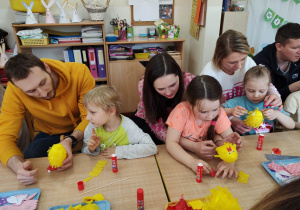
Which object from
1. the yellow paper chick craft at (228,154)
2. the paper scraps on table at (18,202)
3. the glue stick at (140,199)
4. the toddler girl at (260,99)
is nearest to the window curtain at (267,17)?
the toddler girl at (260,99)

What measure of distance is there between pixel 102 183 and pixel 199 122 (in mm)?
719

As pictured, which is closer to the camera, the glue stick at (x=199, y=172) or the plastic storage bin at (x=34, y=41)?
the glue stick at (x=199, y=172)

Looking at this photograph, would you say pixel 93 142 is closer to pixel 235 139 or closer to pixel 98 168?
pixel 98 168

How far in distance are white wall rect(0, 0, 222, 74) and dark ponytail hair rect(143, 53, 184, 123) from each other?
5.57 feet

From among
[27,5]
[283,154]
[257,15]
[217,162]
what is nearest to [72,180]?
[217,162]

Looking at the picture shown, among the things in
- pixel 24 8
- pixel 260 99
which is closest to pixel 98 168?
pixel 260 99

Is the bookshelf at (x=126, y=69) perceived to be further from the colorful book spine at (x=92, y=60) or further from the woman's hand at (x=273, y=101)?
the woman's hand at (x=273, y=101)

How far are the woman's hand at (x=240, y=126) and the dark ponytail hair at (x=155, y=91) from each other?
1.53 ft

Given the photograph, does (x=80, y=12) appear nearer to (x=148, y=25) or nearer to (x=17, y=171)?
(x=148, y=25)

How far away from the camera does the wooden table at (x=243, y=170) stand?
1.05 m

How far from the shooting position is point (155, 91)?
1.75 metres

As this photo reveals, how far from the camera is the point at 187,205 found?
3.04 ft

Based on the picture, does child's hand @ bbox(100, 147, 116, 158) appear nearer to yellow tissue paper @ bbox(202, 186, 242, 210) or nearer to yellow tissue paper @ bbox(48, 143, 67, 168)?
yellow tissue paper @ bbox(48, 143, 67, 168)

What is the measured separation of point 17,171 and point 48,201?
11.5 inches
